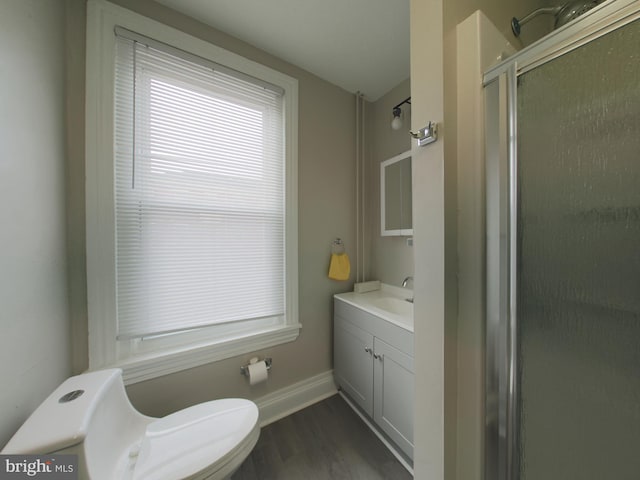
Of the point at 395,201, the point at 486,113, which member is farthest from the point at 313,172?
the point at 486,113

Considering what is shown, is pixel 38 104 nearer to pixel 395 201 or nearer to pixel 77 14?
pixel 77 14

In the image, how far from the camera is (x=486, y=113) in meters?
0.70

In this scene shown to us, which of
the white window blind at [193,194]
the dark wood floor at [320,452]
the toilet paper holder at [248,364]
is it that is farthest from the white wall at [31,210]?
the dark wood floor at [320,452]

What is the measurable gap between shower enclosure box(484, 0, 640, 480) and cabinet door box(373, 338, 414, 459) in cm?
38

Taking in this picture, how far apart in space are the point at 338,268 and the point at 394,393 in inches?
33.3

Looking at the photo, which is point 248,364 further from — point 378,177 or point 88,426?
point 378,177

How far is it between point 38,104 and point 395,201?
1896 mm

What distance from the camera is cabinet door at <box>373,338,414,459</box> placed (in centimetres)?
105

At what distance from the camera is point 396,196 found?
5.46ft

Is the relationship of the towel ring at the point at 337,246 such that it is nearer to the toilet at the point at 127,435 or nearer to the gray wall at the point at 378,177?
the gray wall at the point at 378,177

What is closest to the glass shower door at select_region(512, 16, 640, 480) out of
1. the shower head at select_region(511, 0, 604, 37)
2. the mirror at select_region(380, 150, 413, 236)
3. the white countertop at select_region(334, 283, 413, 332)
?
the shower head at select_region(511, 0, 604, 37)

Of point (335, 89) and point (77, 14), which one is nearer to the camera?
point (77, 14)

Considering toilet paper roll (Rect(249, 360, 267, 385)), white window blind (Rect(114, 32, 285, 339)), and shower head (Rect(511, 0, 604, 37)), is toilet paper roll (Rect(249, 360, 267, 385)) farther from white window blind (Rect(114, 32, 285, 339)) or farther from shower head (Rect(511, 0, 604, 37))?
shower head (Rect(511, 0, 604, 37))

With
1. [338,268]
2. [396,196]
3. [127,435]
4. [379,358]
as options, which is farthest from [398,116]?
[127,435]
